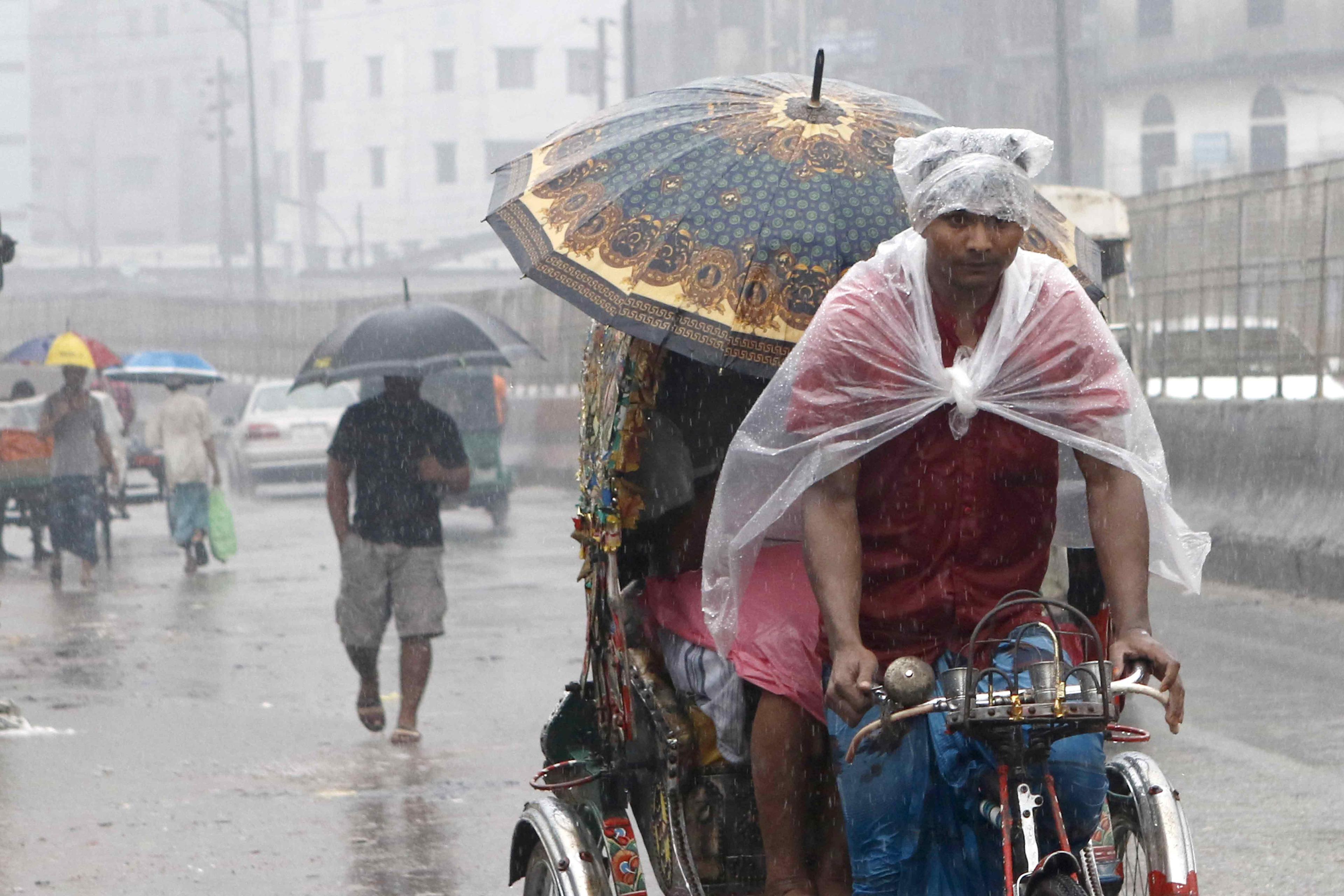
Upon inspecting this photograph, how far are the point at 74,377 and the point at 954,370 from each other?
45.3 ft

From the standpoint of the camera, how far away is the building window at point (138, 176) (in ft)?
344

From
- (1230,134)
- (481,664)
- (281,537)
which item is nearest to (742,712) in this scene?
(481,664)

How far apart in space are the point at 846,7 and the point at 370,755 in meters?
63.3

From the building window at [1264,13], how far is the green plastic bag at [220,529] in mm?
51981

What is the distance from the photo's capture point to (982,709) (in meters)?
2.79

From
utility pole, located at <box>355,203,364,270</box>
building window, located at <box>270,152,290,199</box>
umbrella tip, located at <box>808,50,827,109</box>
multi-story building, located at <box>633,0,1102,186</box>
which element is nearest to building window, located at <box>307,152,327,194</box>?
building window, located at <box>270,152,290,199</box>

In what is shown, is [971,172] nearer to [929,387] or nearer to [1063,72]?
[929,387]

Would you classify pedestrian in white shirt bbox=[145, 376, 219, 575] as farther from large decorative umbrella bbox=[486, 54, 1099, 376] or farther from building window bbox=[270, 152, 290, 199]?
building window bbox=[270, 152, 290, 199]

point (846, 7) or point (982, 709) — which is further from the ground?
point (846, 7)

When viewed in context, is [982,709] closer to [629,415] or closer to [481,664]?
[629,415]

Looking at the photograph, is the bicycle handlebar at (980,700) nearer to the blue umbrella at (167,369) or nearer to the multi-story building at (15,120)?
the blue umbrella at (167,369)

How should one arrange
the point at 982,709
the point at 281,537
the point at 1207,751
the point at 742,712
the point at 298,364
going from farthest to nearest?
the point at 298,364 → the point at 281,537 → the point at 1207,751 → the point at 742,712 → the point at 982,709

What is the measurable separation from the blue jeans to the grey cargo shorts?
5.64 m

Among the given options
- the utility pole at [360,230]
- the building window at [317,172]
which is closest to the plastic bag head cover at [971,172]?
the utility pole at [360,230]
